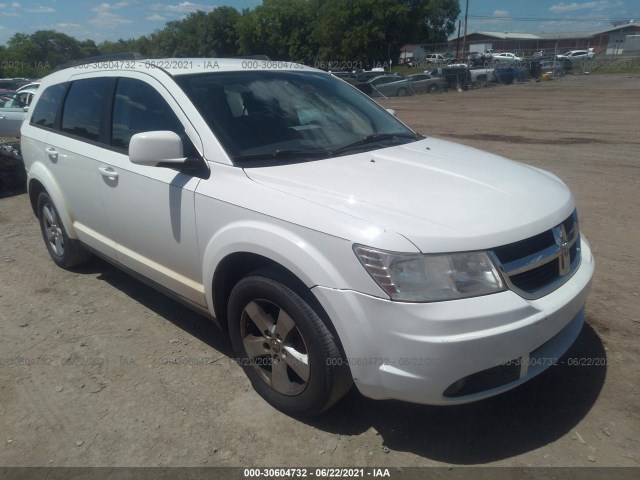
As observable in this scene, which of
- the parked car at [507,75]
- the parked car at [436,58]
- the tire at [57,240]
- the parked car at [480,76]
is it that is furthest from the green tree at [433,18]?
the tire at [57,240]

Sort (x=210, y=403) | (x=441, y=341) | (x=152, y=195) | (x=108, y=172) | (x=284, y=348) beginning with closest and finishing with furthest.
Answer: (x=441, y=341)
(x=284, y=348)
(x=210, y=403)
(x=152, y=195)
(x=108, y=172)

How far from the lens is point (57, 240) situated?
16.5 feet

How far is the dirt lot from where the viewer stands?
2652 millimetres

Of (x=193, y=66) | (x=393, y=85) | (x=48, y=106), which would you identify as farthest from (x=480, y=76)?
(x=193, y=66)

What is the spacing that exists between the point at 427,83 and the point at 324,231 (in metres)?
31.8

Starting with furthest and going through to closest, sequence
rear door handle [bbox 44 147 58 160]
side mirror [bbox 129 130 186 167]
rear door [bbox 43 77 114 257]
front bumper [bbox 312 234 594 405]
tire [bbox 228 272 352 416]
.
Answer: rear door handle [bbox 44 147 58 160], rear door [bbox 43 77 114 257], side mirror [bbox 129 130 186 167], tire [bbox 228 272 352 416], front bumper [bbox 312 234 594 405]

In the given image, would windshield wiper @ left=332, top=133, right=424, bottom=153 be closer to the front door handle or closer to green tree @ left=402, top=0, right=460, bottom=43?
the front door handle

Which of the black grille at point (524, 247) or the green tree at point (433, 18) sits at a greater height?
the green tree at point (433, 18)

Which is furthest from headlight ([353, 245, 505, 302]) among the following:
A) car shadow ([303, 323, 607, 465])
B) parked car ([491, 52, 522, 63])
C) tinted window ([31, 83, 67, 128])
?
parked car ([491, 52, 522, 63])

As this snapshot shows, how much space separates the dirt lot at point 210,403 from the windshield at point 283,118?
1.42 meters

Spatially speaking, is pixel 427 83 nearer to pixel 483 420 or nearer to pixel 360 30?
pixel 483 420

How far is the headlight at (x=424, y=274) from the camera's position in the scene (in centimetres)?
228

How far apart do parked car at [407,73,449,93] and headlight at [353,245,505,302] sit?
30.9 metres

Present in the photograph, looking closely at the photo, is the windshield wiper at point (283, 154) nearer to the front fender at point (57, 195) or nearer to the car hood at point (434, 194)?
the car hood at point (434, 194)
